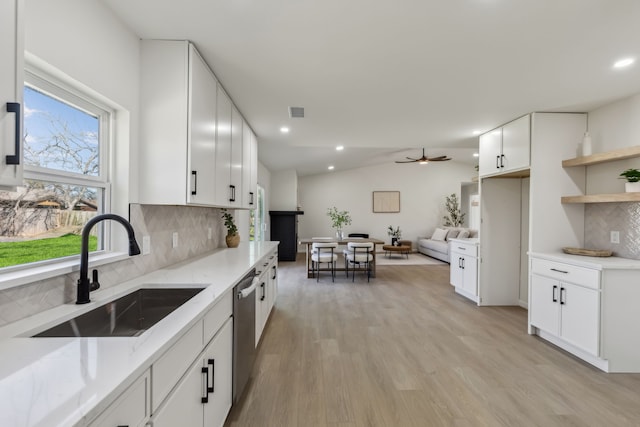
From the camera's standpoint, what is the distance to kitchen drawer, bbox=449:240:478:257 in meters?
4.28

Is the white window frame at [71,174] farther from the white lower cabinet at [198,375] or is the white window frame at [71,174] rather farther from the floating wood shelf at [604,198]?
the floating wood shelf at [604,198]

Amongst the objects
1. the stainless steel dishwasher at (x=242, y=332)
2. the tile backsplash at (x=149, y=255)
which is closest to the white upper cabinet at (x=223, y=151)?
the tile backsplash at (x=149, y=255)

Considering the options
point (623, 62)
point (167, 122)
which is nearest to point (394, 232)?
point (623, 62)

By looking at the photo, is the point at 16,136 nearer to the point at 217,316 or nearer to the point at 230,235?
the point at 217,316

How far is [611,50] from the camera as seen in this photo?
2016 mm

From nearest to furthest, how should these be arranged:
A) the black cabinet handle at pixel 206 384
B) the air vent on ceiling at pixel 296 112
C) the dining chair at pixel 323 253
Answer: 1. the black cabinet handle at pixel 206 384
2. the air vent on ceiling at pixel 296 112
3. the dining chair at pixel 323 253

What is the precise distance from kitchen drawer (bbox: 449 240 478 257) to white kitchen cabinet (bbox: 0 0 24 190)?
460 centimetres

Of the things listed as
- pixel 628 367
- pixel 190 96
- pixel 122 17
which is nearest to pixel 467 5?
pixel 190 96

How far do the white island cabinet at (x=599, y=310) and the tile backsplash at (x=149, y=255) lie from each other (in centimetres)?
346

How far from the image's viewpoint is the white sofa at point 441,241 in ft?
26.6

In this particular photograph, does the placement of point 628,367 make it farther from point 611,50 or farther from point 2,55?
point 2,55

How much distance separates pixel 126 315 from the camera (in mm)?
1536

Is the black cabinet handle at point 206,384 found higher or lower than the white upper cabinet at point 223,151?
lower

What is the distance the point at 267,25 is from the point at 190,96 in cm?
65
